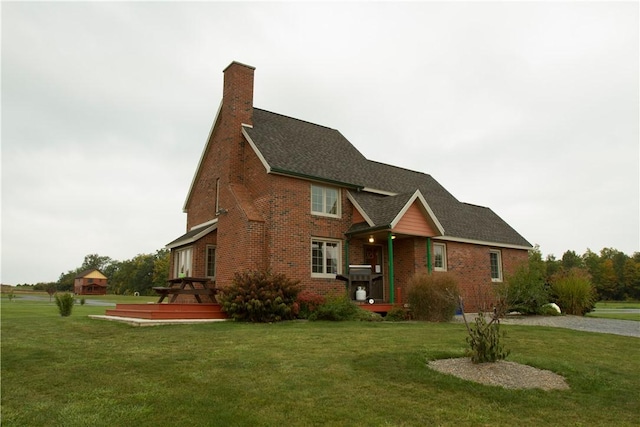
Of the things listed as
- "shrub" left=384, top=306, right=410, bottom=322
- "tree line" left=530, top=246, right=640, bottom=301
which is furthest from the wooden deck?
"tree line" left=530, top=246, right=640, bottom=301

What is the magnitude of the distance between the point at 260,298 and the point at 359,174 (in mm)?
8726

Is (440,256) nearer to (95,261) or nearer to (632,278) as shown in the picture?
(632,278)

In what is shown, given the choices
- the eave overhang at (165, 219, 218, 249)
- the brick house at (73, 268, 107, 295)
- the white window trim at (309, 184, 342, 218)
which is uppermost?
the white window trim at (309, 184, 342, 218)

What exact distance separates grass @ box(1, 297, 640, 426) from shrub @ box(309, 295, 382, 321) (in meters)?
4.30

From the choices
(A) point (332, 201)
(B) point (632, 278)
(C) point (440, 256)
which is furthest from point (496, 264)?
(B) point (632, 278)

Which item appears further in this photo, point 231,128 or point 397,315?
point 231,128

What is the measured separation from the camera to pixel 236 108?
59.6ft

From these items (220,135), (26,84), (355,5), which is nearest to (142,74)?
(220,135)

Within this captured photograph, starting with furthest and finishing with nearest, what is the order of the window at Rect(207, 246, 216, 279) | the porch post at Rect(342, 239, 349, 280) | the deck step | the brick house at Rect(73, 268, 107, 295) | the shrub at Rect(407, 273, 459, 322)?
the brick house at Rect(73, 268, 107, 295), the window at Rect(207, 246, 216, 279), the porch post at Rect(342, 239, 349, 280), the shrub at Rect(407, 273, 459, 322), the deck step

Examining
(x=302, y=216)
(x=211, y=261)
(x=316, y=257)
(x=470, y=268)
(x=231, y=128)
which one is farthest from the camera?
(x=470, y=268)

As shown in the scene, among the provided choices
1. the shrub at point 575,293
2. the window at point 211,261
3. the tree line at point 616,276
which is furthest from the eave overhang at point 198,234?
the tree line at point 616,276

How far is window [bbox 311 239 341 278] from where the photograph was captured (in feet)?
56.0

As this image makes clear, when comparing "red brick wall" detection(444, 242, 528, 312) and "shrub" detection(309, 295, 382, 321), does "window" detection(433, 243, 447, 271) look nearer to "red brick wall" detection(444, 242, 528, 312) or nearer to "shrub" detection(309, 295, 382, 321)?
"red brick wall" detection(444, 242, 528, 312)

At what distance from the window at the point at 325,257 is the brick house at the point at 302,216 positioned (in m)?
0.04
